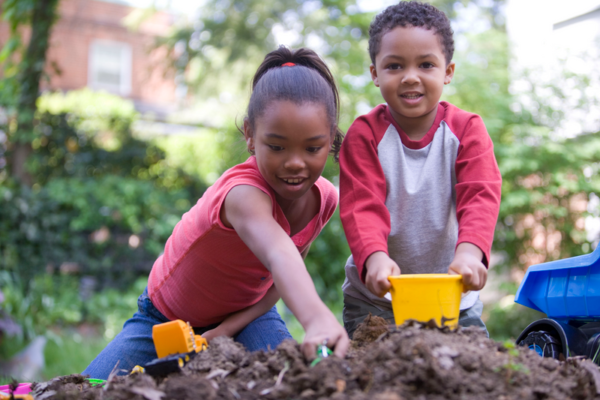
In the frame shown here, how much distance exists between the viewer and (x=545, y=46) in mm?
6016

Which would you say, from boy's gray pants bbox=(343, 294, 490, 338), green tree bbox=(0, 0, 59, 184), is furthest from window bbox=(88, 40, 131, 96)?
boy's gray pants bbox=(343, 294, 490, 338)

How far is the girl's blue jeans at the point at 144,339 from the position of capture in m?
2.07

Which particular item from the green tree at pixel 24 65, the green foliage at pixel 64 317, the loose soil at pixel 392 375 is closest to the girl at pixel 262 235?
the loose soil at pixel 392 375

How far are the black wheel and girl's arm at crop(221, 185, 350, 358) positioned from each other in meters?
0.78

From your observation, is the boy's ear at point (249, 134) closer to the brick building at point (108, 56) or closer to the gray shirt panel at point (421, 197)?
the gray shirt panel at point (421, 197)

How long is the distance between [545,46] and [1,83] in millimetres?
6601

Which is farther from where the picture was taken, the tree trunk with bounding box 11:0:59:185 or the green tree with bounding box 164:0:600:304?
the tree trunk with bounding box 11:0:59:185

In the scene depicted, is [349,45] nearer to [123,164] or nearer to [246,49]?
[246,49]

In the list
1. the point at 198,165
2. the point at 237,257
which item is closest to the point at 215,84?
the point at 198,165

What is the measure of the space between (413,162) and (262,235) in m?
0.77

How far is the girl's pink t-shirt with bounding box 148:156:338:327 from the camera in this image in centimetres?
186

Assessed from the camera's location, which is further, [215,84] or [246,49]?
[215,84]

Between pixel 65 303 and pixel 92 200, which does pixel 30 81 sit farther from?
pixel 65 303

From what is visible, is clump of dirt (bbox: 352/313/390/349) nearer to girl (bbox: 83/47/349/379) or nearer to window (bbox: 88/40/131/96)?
girl (bbox: 83/47/349/379)
